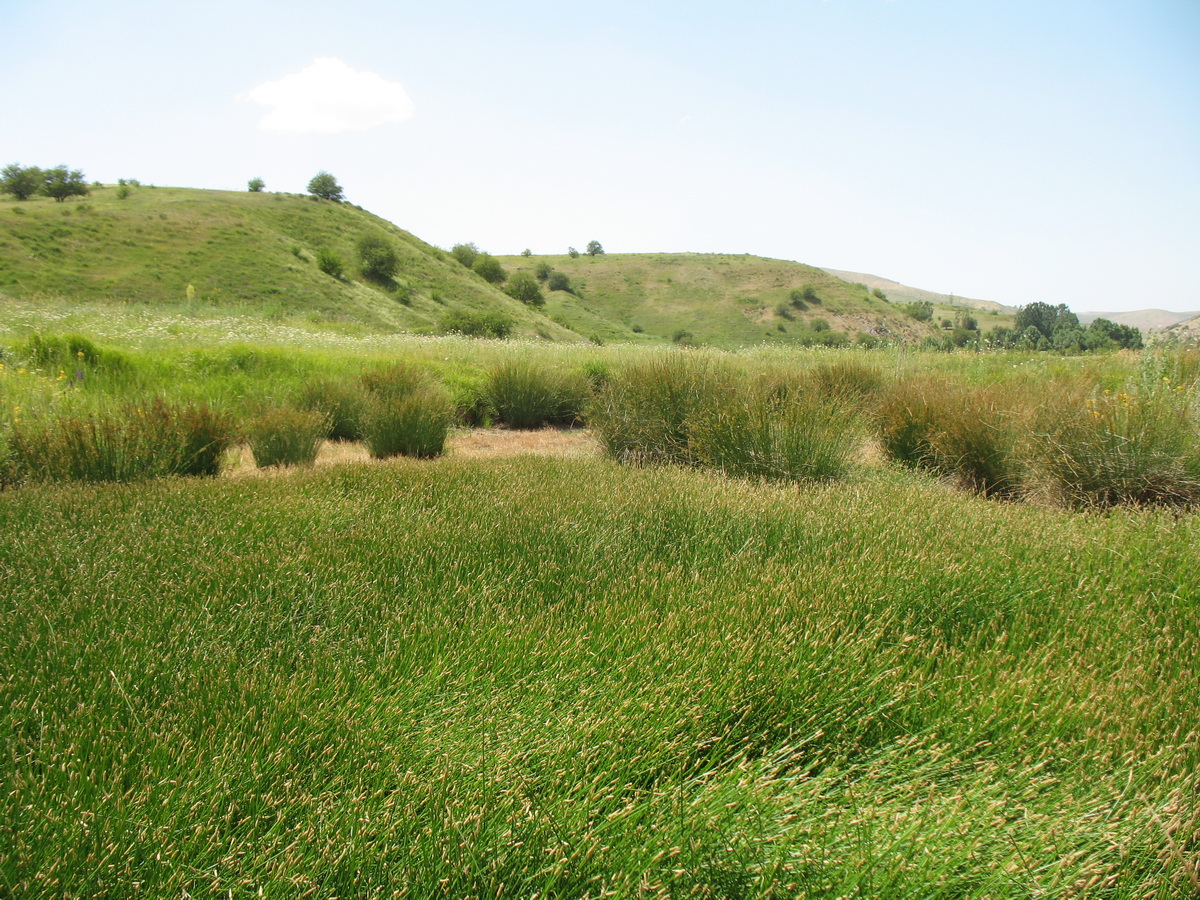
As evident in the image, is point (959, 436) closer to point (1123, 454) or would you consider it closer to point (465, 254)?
point (1123, 454)

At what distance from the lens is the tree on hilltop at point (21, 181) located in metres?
45.1

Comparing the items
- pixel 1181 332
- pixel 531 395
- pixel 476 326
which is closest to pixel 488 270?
pixel 476 326

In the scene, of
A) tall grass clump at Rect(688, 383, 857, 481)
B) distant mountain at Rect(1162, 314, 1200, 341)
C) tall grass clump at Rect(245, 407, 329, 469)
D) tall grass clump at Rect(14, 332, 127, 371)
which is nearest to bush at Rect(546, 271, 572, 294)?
tall grass clump at Rect(14, 332, 127, 371)

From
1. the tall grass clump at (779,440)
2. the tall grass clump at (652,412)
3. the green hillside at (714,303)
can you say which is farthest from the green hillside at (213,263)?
the tall grass clump at (779,440)

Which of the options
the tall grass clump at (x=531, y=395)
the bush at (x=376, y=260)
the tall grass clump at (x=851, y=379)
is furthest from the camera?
the bush at (x=376, y=260)

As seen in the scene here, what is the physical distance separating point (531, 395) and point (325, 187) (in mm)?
60806

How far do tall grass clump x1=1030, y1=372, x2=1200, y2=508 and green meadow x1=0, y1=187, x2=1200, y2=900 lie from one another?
1.0 inches

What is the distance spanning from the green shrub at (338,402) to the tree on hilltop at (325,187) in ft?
200

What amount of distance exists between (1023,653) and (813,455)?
304cm

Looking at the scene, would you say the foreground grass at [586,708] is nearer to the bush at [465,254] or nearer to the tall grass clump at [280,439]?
the tall grass clump at [280,439]

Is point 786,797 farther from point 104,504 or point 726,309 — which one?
point 726,309

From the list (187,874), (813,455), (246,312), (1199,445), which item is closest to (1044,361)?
(1199,445)

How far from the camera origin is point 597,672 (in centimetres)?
211

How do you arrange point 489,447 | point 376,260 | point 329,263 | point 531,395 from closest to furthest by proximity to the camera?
1. point 489,447
2. point 531,395
3. point 329,263
4. point 376,260
